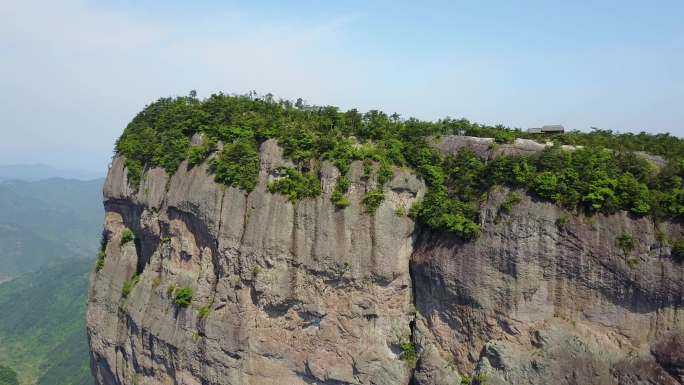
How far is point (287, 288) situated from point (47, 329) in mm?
103425

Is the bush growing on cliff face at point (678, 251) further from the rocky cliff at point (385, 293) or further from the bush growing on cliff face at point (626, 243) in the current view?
the bush growing on cliff face at point (626, 243)

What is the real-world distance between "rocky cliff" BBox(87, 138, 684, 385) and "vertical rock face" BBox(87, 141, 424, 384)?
68 millimetres

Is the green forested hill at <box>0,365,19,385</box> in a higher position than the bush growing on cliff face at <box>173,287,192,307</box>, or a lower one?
lower

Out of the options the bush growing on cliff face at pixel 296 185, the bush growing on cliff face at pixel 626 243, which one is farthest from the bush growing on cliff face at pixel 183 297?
the bush growing on cliff face at pixel 626 243

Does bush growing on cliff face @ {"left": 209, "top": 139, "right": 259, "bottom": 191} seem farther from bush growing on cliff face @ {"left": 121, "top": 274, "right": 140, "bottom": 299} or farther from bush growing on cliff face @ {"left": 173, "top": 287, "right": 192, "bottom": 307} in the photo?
bush growing on cliff face @ {"left": 121, "top": 274, "right": 140, "bottom": 299}

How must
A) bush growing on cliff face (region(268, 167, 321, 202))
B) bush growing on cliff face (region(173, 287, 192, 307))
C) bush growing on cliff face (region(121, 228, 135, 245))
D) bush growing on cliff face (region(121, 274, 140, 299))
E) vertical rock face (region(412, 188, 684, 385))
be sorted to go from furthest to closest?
bush growing on cliff face (region(121, 228, 135, 245)), bush growing on cliff face (region(121, 274, 140, 299)), bush growing on cliff face (region(173, 287, 192, 307)), bush growing on cliff face (region(268, 167, 321, 202)), vertical rock face (region(412, 188, 684, 385))

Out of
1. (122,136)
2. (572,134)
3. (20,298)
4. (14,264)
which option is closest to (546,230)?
(572,134)

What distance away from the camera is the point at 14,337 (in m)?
94.5

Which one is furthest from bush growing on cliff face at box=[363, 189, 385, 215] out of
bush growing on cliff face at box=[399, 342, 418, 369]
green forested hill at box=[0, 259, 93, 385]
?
green forested hill at box=[0, 259, 93, 385]

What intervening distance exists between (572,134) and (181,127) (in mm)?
21351

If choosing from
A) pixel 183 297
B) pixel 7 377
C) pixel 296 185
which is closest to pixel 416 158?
pixel 296 185

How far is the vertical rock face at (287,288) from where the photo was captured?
1955 centimetres

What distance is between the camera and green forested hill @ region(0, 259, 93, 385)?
3004 inches

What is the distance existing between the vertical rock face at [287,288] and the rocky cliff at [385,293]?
68 mm
